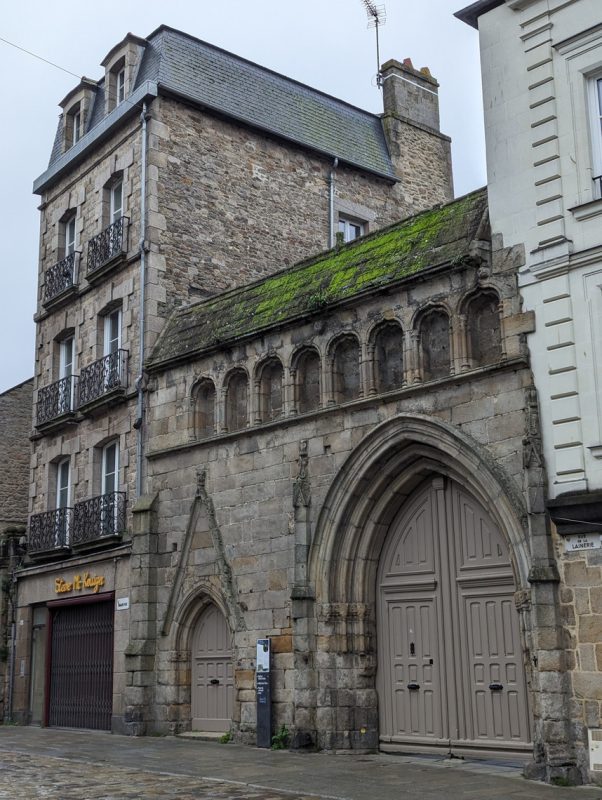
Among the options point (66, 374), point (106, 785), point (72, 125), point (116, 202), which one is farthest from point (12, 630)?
point (106, 785)

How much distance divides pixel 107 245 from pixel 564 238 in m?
11.2

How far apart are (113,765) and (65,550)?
27.2ft

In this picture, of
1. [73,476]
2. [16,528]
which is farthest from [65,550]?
[16,528]

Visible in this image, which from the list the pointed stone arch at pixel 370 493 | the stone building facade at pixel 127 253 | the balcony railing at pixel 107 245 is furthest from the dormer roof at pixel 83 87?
the pointed stone arch at pixel 370 493

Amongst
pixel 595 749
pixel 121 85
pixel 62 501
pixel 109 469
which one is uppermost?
pixel 121 85

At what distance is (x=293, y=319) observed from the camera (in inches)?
619

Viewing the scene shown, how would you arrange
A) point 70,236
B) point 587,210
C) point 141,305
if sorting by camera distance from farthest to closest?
point 70,236 → point 141,305 → point 587,210

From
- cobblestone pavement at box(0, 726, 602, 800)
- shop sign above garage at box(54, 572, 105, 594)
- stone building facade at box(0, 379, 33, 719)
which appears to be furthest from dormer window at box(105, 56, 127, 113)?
cobblestone pavement at box(0, 726, 602, 800)

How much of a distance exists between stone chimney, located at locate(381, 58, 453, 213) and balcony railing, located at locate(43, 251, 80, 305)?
317 inches

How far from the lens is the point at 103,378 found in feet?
66.6

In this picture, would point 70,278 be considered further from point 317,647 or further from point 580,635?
point 580,635

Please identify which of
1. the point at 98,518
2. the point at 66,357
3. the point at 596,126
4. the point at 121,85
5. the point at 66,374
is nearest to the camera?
the point at 596,126

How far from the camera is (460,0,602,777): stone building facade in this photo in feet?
37.8

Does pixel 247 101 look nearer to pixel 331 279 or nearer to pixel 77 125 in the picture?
pixel 77 125
